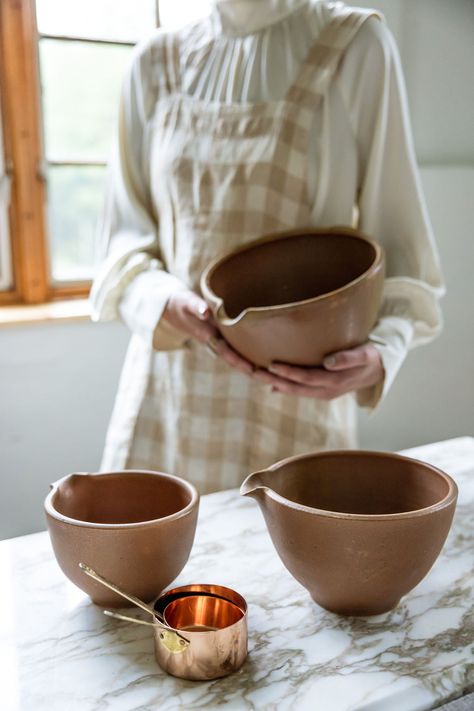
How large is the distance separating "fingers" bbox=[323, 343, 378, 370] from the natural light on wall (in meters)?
1.33

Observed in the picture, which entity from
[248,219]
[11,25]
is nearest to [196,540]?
[248,219]

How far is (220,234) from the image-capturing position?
3.76ft

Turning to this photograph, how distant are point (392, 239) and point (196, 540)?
1.79 feet

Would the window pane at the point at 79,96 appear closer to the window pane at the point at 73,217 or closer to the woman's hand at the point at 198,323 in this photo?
the window pane at the point at 73,217

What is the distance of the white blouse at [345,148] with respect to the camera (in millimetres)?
1093

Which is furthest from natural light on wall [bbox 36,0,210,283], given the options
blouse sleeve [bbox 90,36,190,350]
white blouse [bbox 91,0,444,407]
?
white blouse [bbox 91,0,444,407]

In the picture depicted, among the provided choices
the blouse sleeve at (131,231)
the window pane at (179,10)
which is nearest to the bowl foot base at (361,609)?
the blouse sleeve at (131,231)

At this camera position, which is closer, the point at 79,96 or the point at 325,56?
the point at 325,56

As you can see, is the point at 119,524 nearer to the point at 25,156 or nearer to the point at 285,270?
the point at 285,270

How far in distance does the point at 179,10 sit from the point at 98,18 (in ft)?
0.77

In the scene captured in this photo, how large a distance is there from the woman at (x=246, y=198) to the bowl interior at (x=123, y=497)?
277mm

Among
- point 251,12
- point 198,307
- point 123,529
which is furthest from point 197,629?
point 251,12

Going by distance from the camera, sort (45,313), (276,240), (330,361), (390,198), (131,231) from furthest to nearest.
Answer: (45,313)
(131,231)
(390,198)
(276,240)
(330,361)

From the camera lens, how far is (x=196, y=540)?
34.6 inches
